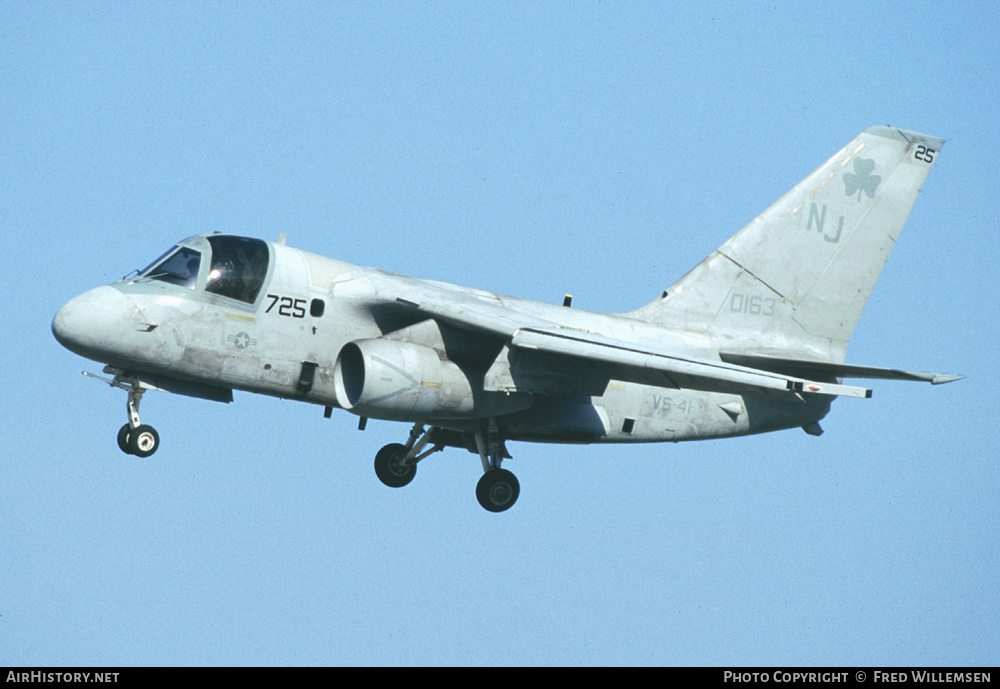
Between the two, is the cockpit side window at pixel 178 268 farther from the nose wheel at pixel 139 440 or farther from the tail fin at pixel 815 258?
the tail fin at pixel 815 258

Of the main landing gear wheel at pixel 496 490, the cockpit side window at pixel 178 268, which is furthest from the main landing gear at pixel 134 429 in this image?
the main landing gear wheel at pixel 496 490

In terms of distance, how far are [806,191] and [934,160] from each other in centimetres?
235

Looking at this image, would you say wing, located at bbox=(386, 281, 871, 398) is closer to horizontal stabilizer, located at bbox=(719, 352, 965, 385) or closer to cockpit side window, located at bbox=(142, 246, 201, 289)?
horizontal stabilizer, located at bbox=(719, 352, 965, 385)

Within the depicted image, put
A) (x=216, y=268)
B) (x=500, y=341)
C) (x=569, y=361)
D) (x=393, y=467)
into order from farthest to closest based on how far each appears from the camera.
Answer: (x=393, y=467) → (x=569, y=361) → (x=500, y=341) → (x=216, y=268)

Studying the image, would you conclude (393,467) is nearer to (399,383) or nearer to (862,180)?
(399,383)

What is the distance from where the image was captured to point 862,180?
21.9m

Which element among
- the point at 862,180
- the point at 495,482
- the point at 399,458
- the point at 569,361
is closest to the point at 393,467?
the point at 399,458

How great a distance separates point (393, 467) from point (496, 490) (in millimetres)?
2190
